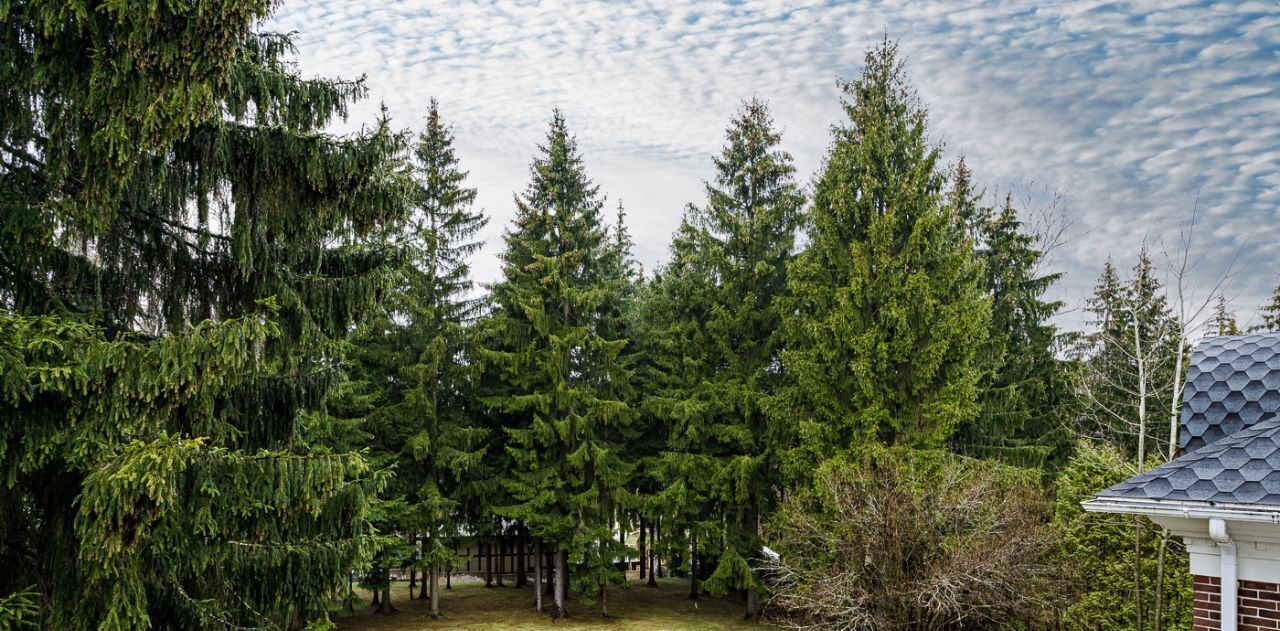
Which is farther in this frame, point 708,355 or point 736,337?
point 708,355

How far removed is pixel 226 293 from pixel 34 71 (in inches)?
83.0

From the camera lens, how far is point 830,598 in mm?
10320

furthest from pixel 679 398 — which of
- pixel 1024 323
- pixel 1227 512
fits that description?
pixel 1227 512

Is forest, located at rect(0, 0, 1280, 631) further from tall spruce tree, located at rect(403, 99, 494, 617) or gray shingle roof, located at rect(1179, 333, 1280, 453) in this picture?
gray shingle roof, located at rect(1179, 333, 1280, 453)

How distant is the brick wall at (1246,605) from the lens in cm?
406

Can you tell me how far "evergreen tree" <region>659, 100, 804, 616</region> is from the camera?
17.4 meters

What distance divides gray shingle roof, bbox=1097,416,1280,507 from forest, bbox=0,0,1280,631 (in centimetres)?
263

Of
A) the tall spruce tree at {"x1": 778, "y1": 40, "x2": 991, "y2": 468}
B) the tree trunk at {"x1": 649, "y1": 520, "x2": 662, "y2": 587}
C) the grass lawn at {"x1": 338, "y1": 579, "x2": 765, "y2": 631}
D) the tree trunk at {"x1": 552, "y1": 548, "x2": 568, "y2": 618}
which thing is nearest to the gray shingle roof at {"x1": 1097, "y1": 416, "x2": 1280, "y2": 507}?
the tall spruce tree at {"x1": 778, "y1": 40, "x2": 991, "y2": 468}

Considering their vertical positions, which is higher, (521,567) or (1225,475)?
(1225,475)

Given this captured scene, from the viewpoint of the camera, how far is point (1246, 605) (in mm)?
4156

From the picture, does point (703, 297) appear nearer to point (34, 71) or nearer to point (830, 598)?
point (830, 598)

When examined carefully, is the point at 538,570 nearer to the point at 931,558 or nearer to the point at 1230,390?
the point at 931,558

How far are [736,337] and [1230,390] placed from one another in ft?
44.4

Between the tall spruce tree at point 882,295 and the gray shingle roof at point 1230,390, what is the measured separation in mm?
8677
